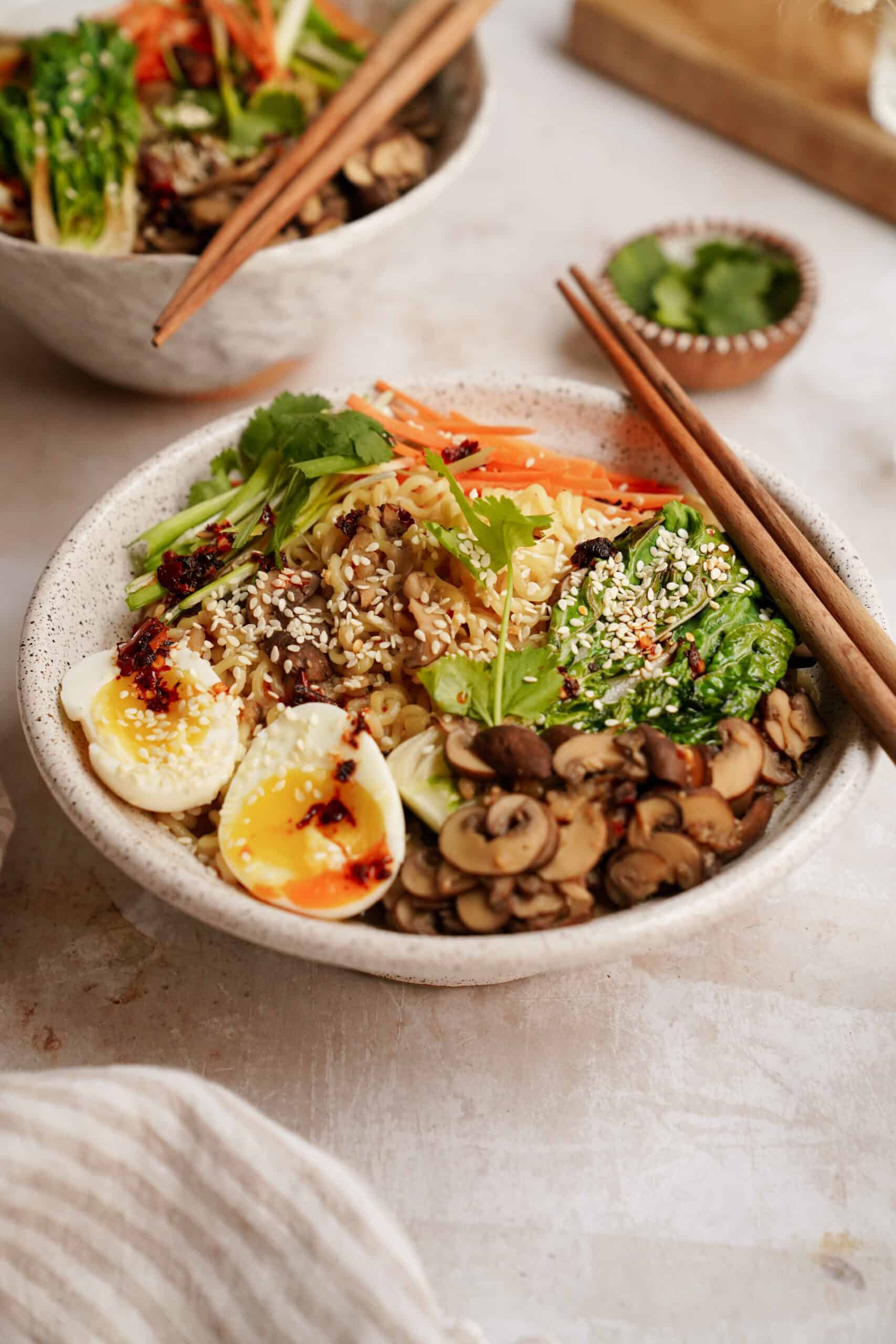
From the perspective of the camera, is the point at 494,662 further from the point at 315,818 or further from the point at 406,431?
the point at 406,431

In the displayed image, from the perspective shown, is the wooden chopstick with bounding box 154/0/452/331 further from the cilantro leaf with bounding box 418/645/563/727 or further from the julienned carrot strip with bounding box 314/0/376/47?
the cilantro leaf with bounding box 418/645/563/727

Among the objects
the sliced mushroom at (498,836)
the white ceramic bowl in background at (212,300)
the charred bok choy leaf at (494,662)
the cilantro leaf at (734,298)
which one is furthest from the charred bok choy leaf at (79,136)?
the sliced mushroom at (498,836)

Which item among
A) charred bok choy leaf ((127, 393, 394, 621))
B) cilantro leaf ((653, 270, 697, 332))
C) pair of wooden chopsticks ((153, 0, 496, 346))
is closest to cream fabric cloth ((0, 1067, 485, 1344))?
charred bok choy leaf ((127, 393, 394, 621))

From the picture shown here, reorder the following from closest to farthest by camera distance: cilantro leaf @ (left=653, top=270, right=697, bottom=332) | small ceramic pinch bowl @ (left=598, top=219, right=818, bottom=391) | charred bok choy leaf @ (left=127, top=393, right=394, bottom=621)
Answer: charred bok choy leaf @ (left=127, top=393, right=394, bottom=621), small ceramic pinch bowl @ (left=598, top=219, right=818, bottom=391), cilantro leaf @ (left=653, top=270, right=697, bottom=332)

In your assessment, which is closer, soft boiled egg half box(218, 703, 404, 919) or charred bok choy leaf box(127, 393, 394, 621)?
soft boiled egg half box(218, 703, 404, 919)

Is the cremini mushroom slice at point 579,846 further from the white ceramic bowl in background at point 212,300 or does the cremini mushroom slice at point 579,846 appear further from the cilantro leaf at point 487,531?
the white ceramic bowl in background at point 212,300

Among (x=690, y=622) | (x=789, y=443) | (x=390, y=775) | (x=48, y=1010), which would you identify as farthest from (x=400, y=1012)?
(x=789, y=443)
